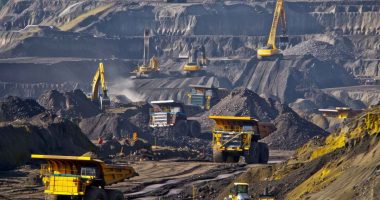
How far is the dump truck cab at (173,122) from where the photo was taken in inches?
4503

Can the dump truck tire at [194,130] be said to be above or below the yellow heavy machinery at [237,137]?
below

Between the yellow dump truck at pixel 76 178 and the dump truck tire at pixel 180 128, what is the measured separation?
214 feet

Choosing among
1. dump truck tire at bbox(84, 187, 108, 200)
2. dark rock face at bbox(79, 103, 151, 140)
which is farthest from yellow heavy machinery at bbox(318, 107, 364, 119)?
dump truck tire at bbox(84, 187, 108, 200)

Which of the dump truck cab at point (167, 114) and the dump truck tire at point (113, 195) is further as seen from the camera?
the dump truck cab at point (167, 114)

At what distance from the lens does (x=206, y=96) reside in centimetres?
14388

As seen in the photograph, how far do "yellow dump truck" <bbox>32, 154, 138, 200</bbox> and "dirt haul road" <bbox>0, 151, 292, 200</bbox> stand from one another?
6.90 feet

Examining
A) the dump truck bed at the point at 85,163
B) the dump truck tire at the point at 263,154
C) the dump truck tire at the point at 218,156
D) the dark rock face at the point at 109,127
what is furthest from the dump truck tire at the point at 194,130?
the dump truck bed at the point at 85,163

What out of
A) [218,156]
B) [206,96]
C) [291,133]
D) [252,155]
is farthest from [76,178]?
[206,96]

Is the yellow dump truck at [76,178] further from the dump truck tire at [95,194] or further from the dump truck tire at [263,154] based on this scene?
the dump truck tire at [263,154]

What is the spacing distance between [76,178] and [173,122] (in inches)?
2663

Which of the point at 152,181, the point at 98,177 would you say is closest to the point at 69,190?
the point at 98,177

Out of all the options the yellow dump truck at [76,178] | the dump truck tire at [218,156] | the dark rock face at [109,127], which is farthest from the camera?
the dark rock face at [109,127]

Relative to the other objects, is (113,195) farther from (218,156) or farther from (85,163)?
(218,156)

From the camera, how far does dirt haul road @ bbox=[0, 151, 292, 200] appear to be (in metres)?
56.7
